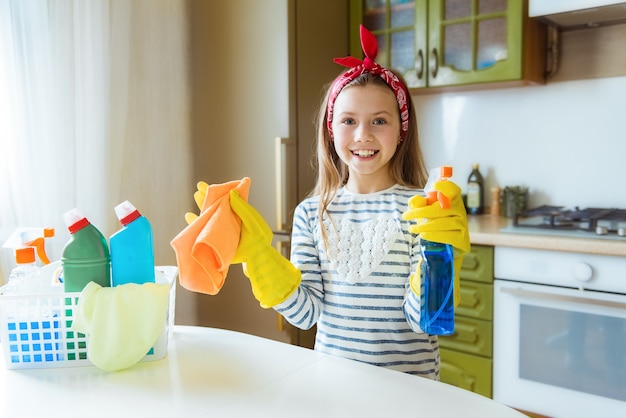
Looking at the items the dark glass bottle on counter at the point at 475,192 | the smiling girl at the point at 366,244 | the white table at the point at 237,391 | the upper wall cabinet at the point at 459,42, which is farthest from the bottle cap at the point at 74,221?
the dark glass bottle on counter at the point at 475,192

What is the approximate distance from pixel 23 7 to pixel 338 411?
167 centimetres

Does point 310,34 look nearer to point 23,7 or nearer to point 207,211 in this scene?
point 23,7

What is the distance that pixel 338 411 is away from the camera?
76 cm

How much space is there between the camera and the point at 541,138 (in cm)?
227

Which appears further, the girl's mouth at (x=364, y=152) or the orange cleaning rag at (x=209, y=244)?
the girl's mouth at (x=364, y=152)

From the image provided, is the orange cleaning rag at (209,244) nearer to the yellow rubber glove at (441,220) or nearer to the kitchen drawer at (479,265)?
the yellow rubber glove at (441,220)

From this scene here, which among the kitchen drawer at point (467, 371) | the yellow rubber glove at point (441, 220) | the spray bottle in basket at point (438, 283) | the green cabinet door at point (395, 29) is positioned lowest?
the kitchen drawer at point (467, 371)

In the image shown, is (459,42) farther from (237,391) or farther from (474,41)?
(237,391)

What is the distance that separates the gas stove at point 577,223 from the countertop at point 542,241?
4 centimetres

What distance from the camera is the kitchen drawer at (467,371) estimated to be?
1.97m

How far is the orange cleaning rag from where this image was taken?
88 centimetres

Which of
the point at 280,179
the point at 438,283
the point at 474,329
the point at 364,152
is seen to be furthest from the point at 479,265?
the point at 438,283

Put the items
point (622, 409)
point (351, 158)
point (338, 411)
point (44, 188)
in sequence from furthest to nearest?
point (44, 188) < point (622, 409) < point (351, 158) < point (338, 411)

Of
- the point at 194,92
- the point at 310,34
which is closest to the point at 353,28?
the point at 310,34
